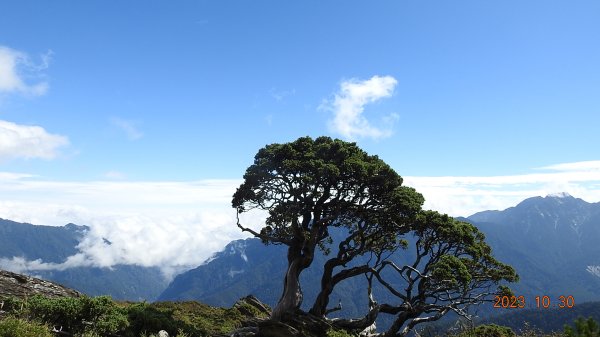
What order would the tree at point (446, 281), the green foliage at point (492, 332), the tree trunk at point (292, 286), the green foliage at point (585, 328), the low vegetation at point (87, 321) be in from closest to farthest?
the green foliage at point (585, 328) → the low vegetation at point (87, 321) → the green foliage at point (492, 332) → the tree at point (446, 281) → the tree trunk at point (292, 286)

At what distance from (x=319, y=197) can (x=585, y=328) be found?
82.6 feet

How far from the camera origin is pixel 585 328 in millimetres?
7023

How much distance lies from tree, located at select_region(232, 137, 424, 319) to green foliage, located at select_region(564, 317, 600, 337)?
21.6 meters

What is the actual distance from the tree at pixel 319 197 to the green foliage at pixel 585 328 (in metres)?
21.6

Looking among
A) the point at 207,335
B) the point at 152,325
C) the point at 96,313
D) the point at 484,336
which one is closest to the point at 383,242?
the point at 484,336

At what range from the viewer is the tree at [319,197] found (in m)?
29.8

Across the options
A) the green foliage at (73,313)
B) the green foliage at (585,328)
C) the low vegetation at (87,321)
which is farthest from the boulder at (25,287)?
the green foliage at (585,328)

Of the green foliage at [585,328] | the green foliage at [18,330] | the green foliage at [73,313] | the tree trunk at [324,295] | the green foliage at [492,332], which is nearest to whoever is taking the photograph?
the green foliage at [585,328]

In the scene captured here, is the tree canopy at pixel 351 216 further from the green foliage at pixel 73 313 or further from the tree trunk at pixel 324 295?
the green foliage at pixel 73 313

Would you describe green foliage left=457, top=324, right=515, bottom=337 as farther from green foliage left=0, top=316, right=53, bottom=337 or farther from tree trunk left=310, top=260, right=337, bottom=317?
green foliage left=0, top=316, right=53, bottom=337

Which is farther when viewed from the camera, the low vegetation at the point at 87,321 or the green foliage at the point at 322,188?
the green foliage at the point at 322,188

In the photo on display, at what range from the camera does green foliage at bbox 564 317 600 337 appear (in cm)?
697

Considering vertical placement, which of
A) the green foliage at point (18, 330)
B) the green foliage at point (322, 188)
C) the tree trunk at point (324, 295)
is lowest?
the tree trunk at point (324, 295)

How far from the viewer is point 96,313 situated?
73.9 feet
